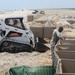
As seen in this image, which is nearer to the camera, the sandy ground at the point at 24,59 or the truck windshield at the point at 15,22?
the sandy ground at the point at 24,59

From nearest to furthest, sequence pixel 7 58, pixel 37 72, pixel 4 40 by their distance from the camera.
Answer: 1. pixel 37 72
2. pixel 7 58
3. pixel 4 40

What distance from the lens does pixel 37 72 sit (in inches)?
365

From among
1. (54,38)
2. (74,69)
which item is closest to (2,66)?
(54,38)

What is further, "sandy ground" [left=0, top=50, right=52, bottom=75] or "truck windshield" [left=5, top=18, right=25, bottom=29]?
"truck windshield" [left=5, top=18, right=25, bottom=29]

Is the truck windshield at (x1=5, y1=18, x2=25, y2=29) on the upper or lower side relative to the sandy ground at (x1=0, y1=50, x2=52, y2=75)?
upper

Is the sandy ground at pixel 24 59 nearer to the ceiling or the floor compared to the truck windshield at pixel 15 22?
nearer to the floor

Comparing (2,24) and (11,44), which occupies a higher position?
(2,24)

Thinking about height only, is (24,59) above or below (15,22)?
below

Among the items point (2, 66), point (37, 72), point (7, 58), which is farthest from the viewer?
point (7, 58)

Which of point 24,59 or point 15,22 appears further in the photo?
point 15,22

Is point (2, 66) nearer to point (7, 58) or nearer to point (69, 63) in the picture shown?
point (7, 58)

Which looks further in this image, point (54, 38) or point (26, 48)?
point (26, 48)

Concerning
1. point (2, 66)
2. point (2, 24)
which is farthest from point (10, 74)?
point (2, 24)

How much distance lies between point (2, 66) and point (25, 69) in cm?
374
